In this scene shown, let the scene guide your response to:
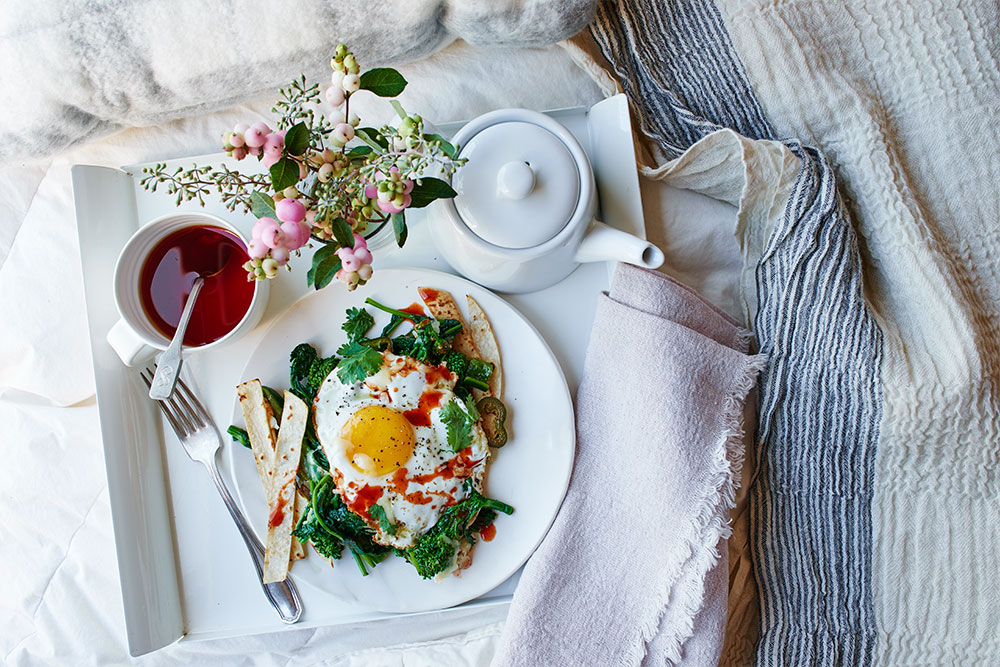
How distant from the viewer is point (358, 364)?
1124 mm

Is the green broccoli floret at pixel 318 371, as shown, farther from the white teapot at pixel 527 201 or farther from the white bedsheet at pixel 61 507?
the white bedsheet at pixel 61 507

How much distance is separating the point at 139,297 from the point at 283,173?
430mm

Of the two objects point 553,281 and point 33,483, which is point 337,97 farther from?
point 33,483

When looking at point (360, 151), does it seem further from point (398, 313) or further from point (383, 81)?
point (398, 313)

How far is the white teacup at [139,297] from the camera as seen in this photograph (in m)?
1.07

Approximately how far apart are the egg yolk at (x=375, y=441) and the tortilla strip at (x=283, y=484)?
0.09 metres

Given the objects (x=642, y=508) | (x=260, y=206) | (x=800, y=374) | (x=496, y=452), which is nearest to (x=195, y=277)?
(x=260, y=206)

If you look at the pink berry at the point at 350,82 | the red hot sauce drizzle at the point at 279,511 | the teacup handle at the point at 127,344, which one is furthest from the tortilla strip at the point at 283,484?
the pink berry at the point at 350,82

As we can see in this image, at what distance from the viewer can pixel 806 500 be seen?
A: 3.97 feet

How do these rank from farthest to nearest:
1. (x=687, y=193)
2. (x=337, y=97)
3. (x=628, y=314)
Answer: (x=687, y=193) < (x=628, y=314) < (x=337, y=97)

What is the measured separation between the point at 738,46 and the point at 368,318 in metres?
0.76

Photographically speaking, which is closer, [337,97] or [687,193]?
[337,97]

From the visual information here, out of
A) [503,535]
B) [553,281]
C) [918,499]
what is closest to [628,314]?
[553,281]

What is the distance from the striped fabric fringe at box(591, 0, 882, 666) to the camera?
3.83ft
